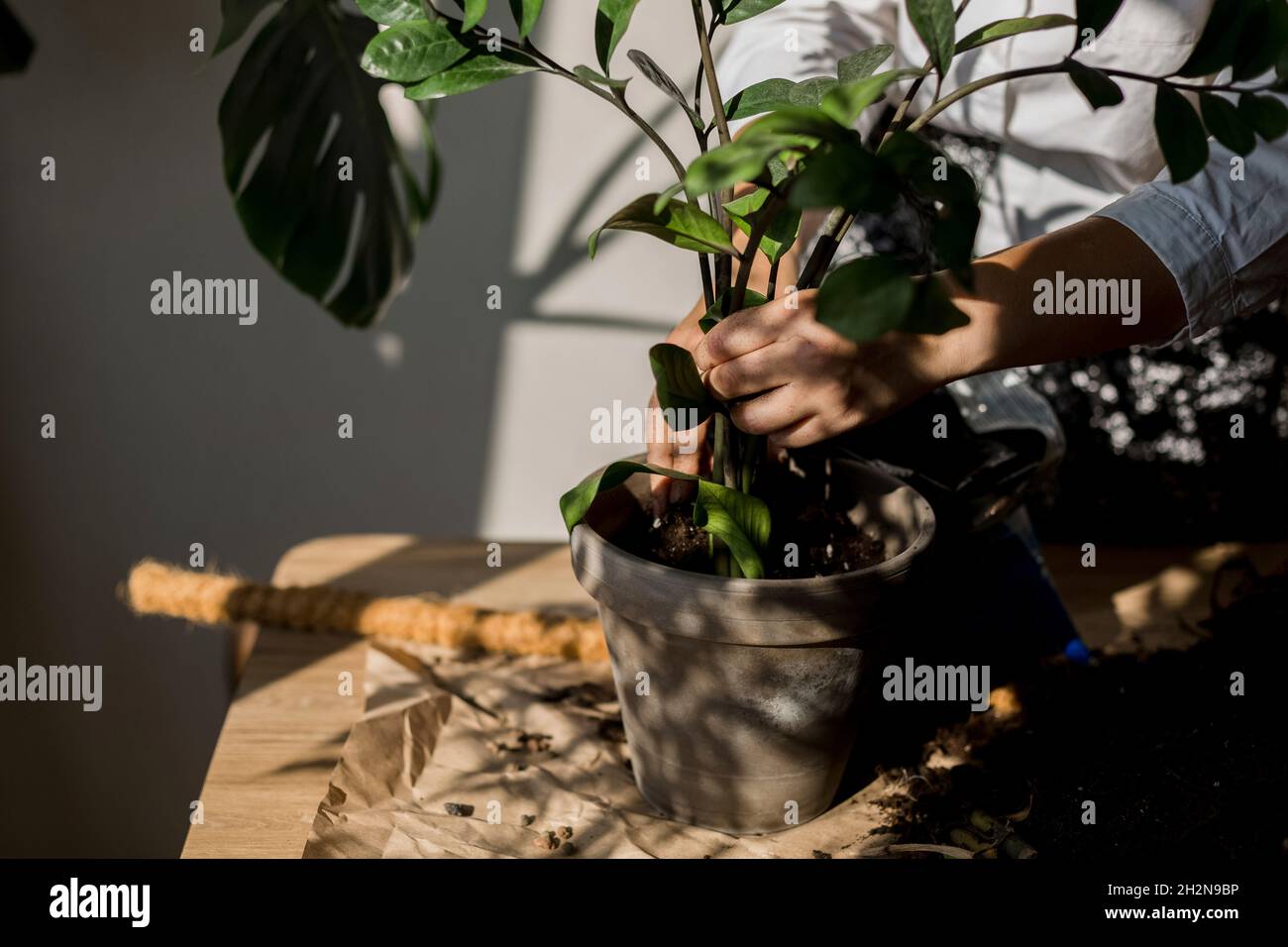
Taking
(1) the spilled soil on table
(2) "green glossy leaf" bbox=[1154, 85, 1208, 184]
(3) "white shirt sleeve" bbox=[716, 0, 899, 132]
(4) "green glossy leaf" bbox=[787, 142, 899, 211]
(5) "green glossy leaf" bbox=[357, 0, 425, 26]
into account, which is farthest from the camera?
(3) "white shirt sleeve" bbox=[716, 0, 899, 132]

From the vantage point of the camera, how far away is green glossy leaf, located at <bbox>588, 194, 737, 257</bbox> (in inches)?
25.6

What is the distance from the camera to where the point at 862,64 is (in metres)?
0.71

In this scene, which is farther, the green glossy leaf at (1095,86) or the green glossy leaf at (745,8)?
the green glossy leaf at (745,8)

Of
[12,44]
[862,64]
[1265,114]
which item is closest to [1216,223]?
[1265,114]

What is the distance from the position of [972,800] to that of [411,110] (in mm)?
1110

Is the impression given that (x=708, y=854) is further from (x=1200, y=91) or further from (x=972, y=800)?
(x=1200, y=91)

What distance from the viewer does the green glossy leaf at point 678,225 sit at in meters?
0.65

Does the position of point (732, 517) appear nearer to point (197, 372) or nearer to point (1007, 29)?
point (1007, 29)

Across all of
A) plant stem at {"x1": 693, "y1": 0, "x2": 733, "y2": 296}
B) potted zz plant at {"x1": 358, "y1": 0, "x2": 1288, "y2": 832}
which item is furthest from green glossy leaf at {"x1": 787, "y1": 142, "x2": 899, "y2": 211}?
plant stem at {"x1": 693, "y1": 0, "x2": 733, "y2": 296}

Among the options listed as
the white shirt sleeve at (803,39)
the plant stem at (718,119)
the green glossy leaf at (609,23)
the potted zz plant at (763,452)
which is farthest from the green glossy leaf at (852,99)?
the white shirt sleeve at (803,39)

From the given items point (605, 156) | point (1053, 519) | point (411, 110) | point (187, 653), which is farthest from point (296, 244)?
point (1053, 519)

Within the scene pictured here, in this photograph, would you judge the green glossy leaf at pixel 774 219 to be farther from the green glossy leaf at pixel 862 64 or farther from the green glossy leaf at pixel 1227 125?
the green glossy leaf at pixel 1227 125

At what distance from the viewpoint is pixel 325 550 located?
1316 millimetres

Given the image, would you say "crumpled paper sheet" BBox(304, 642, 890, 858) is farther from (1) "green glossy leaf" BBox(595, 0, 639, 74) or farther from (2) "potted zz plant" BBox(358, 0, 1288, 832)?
(1) "green glossy leaf" BBox(595, 0, 639, 74)
